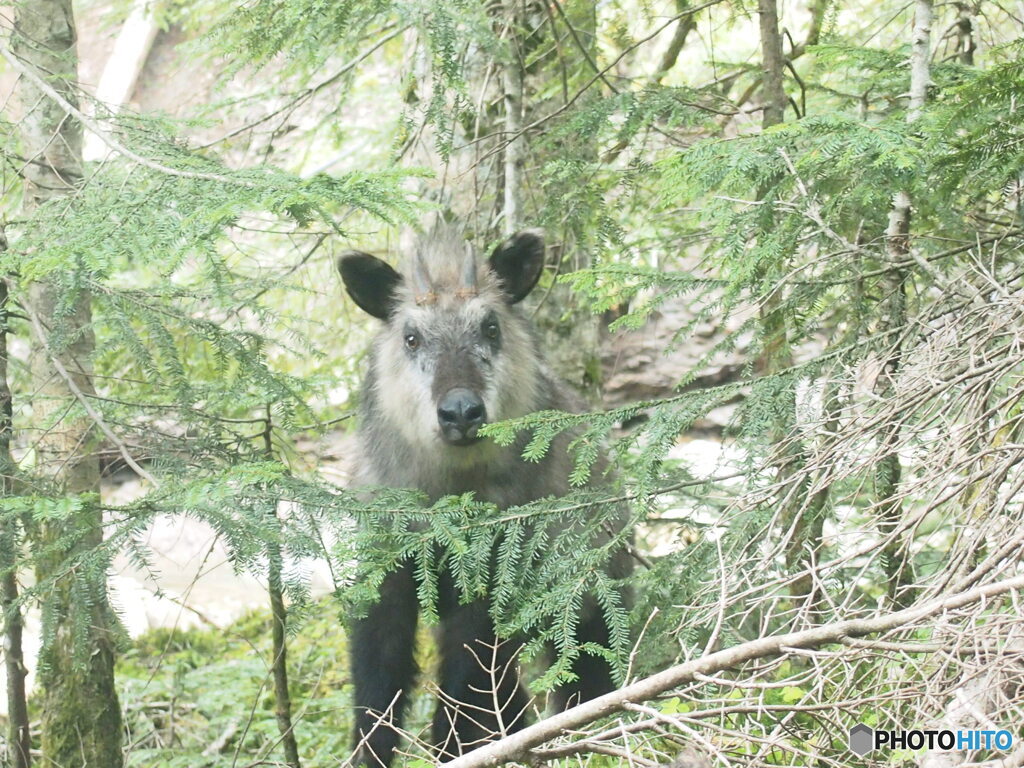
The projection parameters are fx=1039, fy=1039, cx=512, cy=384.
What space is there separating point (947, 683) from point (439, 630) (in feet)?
11.2

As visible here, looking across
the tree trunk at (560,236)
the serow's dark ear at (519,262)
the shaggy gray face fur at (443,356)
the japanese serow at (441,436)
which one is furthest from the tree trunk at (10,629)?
the tree trunk at (560,236)

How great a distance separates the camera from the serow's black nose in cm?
458

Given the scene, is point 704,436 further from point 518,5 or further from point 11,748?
point 11,748

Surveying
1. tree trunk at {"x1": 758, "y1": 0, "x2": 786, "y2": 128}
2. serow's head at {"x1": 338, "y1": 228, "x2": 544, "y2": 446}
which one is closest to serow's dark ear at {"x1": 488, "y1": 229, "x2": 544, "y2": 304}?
serow's head at {"x1": 338, "y1": 228, "x2": 544, "y2": 446}

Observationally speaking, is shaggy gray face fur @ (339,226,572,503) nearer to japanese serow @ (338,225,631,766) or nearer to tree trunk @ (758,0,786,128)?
japanese serow @ (338,225,631,766)

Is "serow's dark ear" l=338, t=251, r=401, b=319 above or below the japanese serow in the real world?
above

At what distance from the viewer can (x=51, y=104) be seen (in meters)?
4.96

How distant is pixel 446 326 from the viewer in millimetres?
5207

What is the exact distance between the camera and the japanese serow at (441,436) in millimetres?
5117

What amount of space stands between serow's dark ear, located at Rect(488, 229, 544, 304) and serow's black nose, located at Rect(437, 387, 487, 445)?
1044 millimetres

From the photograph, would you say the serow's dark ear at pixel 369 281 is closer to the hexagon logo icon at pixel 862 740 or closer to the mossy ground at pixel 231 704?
the mossy ground at pixel 231 704

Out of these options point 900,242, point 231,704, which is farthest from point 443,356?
point 231,704

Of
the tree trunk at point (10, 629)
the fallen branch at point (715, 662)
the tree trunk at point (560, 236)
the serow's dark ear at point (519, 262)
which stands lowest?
the fallen branch at point (715, 662)

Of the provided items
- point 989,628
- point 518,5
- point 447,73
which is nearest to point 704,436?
point 518,5
